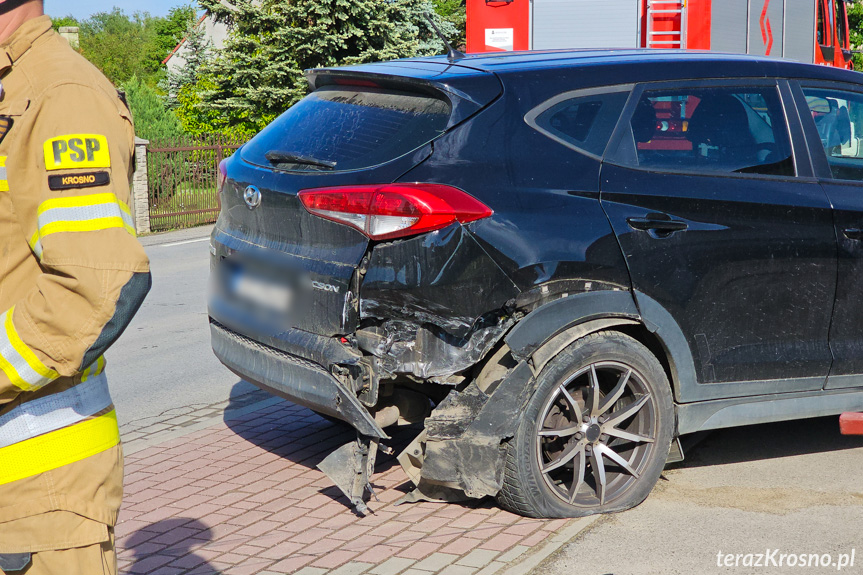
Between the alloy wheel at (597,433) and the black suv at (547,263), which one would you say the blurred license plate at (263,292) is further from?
the alloy wheel at (597,433)

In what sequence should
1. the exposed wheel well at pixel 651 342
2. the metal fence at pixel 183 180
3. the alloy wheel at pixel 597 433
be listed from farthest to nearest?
the metal fence at pixel 183 180 → the exposed wheel well at pixel 651 342 → the alloy wheel at pixel 597 433

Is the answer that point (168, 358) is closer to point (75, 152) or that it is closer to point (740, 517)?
point (740, 517)

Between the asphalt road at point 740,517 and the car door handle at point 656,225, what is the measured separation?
123 centimetres

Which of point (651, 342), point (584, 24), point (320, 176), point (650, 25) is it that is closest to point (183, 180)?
point (584, 24)

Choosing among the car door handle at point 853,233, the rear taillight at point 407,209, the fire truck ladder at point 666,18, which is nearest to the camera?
the rear taillight at point 407,209

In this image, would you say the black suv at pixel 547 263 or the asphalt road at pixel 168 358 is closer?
the black suv at pixel 547 263

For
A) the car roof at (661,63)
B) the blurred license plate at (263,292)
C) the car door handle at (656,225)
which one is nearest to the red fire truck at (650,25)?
the car roof at (661,63)

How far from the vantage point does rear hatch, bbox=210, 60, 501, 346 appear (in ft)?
13.3

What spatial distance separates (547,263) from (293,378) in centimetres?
118

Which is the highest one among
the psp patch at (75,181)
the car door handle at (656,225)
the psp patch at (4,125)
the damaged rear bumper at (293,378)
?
the psp patch at (4,125)

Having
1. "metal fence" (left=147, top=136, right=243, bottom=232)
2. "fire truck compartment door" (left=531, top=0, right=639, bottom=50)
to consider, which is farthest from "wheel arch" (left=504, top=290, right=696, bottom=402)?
"metal fence" (left=147, top=136, right=243, bottom=232)

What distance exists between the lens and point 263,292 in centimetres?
445

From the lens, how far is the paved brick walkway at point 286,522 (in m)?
3.80

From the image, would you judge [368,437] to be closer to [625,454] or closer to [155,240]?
[625,454]
